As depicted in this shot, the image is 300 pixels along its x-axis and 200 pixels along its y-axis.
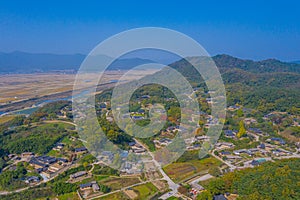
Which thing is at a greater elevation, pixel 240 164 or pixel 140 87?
pixel 140 87

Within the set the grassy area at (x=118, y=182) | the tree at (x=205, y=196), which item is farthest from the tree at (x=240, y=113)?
the tree at (x=205, y=196)

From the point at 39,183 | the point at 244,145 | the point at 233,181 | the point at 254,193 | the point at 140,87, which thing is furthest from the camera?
the point at 140,87

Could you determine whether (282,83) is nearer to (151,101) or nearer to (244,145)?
(151,101)

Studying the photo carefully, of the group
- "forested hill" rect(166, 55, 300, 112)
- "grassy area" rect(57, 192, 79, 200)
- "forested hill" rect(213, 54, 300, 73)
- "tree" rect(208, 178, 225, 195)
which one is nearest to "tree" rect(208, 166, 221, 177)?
"tree" rect(208, 178, 225, 195)

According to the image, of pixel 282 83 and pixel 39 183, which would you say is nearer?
pixel 39 183

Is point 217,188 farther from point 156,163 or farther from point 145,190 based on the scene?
point 156,163

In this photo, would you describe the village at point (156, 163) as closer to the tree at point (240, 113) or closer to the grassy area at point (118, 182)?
the grassy area at point (118, 182)

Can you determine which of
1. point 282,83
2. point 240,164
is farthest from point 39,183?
point 282,83
